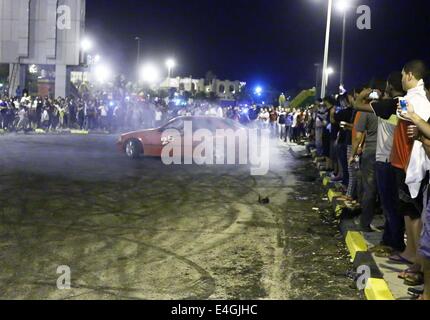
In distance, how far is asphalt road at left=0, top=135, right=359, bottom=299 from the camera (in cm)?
579

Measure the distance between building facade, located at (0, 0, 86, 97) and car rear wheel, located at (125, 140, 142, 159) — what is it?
1948 centimetres

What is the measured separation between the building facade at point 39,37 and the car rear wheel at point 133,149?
19478mm

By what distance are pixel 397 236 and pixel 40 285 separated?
4.03 m

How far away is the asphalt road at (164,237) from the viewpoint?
5.79 m

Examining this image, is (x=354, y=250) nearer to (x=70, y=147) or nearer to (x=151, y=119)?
(x=70, y=147)

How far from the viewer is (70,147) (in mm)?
20391

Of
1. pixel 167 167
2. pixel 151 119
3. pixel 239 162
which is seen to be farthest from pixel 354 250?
pixel 151 119

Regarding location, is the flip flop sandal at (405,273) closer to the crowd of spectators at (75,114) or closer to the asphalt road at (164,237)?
the asphalt road at (164,237)

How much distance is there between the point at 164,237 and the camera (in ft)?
25.4

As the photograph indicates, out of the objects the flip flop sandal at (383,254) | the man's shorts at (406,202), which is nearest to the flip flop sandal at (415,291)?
the man's shorts at (406,202)

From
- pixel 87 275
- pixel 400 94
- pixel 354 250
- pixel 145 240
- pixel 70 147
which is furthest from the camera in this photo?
pixel 70 147

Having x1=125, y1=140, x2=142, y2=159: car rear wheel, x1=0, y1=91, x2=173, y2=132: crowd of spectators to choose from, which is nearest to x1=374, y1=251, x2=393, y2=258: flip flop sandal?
x1=125, y1=140, x2=142, y2=159: car rear wheel

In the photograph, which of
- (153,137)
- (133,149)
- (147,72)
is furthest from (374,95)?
(147,72)

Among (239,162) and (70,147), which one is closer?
(239,162)
